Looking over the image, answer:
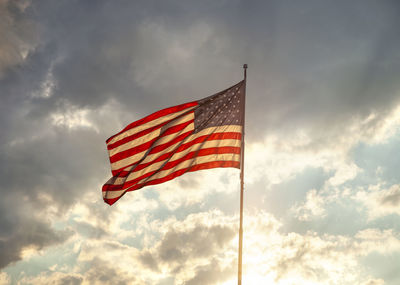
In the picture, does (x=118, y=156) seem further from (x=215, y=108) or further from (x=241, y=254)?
(x=241, y=254)

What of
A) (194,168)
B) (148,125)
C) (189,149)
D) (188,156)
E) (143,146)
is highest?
(148,125)

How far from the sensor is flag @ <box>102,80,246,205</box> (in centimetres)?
2044

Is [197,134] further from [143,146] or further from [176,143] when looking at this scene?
[143,146]

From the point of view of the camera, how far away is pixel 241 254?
17172 millimetres

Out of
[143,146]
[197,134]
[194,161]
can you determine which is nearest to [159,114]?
[143,146]

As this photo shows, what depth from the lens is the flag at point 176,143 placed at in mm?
20438

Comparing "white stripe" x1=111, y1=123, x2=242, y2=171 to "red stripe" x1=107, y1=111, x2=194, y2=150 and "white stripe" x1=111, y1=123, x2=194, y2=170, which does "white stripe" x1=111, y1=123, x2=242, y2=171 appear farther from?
"red stripe" x1=107, y1=111, x2=194, y2=150

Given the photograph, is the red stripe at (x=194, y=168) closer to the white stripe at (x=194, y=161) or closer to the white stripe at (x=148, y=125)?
the white stripe at (x=194, y=161)

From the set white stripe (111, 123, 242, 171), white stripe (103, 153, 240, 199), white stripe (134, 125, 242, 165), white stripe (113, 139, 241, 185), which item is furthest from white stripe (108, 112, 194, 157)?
white stripe (103, 153, 240, 199)

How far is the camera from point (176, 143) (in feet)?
68.7

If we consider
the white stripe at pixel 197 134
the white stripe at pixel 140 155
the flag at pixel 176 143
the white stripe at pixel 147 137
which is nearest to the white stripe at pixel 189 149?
the flag at pixel 176 143

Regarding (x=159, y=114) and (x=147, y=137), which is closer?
(x=147, y=137)

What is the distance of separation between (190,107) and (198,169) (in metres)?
4.46

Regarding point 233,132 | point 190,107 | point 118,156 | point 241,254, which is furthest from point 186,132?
point 241,254
